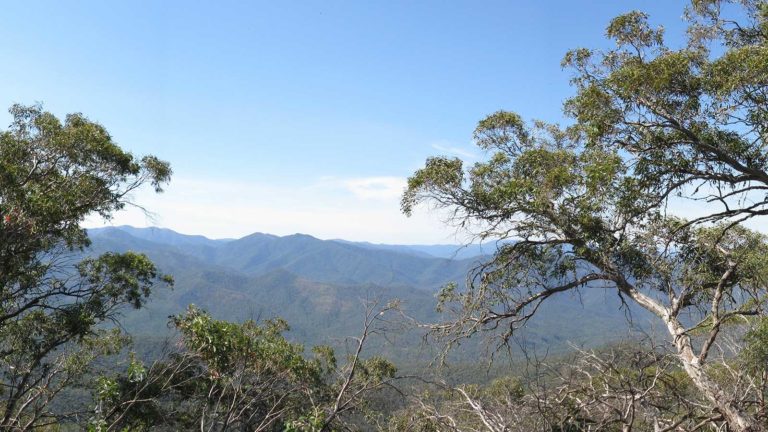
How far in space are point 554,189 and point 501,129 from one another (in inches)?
102

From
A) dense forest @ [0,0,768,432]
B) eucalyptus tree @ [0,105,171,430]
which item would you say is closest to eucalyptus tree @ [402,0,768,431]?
dense forest @ [0,0,768,432]

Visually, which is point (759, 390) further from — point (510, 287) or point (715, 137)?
point (510, 287)

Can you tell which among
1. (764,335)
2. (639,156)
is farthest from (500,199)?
(764,335)

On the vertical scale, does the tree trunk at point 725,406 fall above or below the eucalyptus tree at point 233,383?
above

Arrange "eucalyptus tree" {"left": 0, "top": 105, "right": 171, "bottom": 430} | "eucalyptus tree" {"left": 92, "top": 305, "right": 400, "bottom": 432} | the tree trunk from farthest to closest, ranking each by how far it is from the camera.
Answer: "eucalyptus tree" {"left": 0, "top": 105, "right": 171, "bottom": 430} → "eucalyptus tree" {"left": 92, "top": 305, "right": 400, "bottom": 432} → the tree trunk

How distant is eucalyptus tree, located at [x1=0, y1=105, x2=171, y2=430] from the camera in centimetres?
1030

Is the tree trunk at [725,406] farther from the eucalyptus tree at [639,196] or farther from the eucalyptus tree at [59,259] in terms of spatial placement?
the eucalyptus tree at [59,259]

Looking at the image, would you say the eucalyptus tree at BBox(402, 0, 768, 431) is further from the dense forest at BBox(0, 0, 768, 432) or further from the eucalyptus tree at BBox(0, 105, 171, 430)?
the eucalyptus tree at BBox(0, 105, 171, 430)

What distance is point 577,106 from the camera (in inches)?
361

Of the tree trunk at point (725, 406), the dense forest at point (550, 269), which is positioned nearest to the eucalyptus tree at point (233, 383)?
the dense forest at point (550, 269)

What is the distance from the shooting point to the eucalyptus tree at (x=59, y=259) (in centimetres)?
1030

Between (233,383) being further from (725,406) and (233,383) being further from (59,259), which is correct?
(725,406)

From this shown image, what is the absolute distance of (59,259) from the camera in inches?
473

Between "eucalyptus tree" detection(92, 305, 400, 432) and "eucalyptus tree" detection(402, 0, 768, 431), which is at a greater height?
"eucalyptus tree" detection(402, 0, 768, 431)
